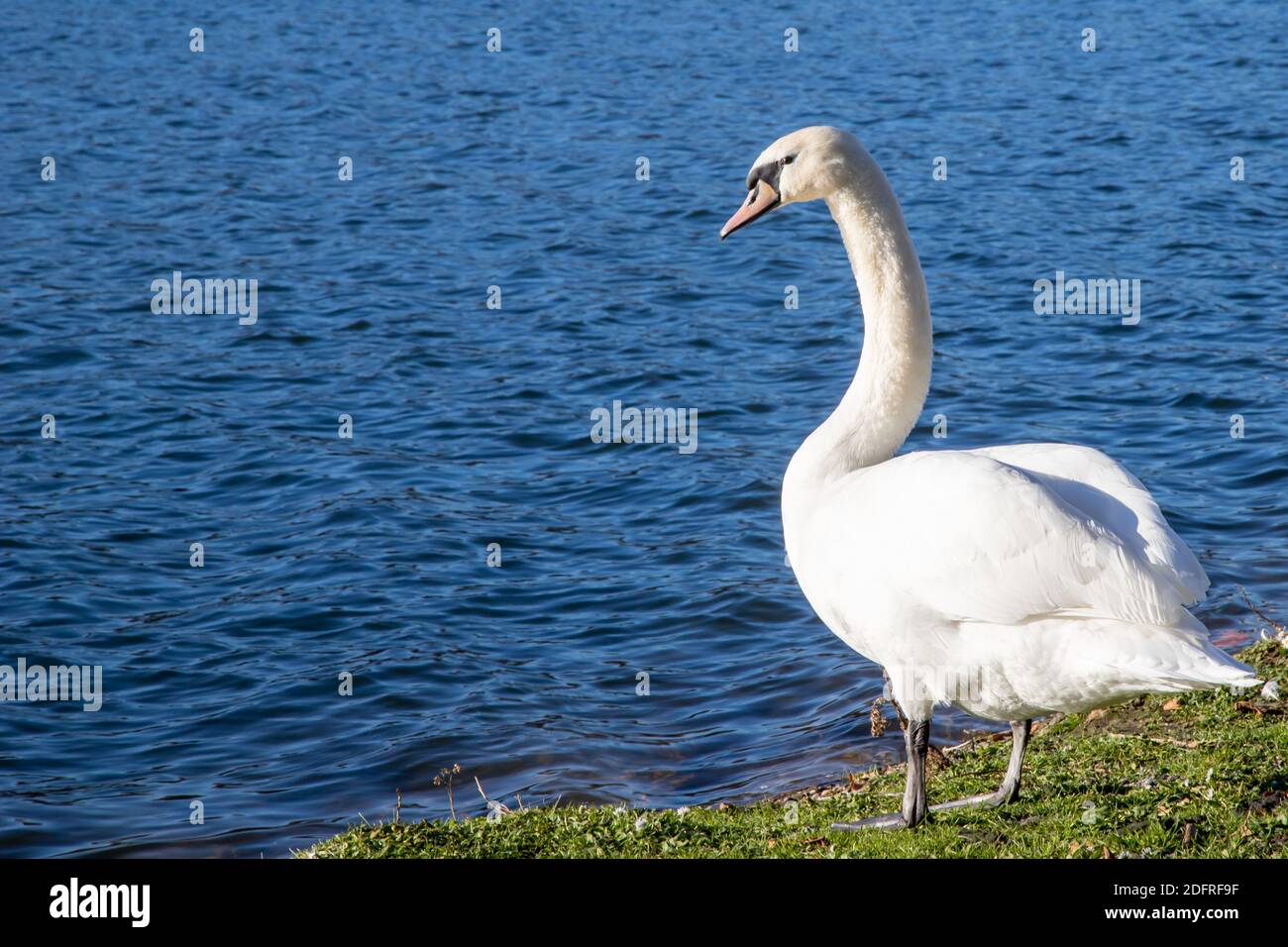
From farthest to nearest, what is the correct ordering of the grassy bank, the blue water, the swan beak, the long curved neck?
1. the blue water
2. the swan beak
3. the long curved neck
4. the grassy bank

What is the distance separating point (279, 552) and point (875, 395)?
6.97 m

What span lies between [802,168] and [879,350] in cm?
87

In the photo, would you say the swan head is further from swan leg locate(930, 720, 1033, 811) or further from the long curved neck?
swan leg locate(930, 720, 1033, 811)

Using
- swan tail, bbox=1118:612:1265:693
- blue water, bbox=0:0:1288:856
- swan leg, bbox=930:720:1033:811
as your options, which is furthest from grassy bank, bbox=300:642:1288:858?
blue water, bbox=0:0:1288:856

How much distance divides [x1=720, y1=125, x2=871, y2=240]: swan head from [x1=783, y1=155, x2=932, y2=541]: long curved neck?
Result: 0.22 ft

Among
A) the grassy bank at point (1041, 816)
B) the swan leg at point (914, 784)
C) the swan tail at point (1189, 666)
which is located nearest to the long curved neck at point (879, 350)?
the swan leg at point (914, 784)

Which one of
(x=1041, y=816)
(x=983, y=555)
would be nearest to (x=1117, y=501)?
(x=983, y=555)

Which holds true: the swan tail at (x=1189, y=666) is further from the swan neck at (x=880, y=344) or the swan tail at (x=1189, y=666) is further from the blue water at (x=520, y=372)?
the blue water at (x=520, y=372)

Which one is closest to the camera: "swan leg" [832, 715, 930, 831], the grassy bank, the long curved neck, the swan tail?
the swan tail

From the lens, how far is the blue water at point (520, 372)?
10302mm

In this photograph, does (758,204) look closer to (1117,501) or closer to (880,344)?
(880,344)

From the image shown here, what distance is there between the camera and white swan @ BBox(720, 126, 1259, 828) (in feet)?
19.1

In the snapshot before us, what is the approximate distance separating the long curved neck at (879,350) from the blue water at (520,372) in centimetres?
307

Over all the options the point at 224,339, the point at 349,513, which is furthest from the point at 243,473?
the point at 224,339
